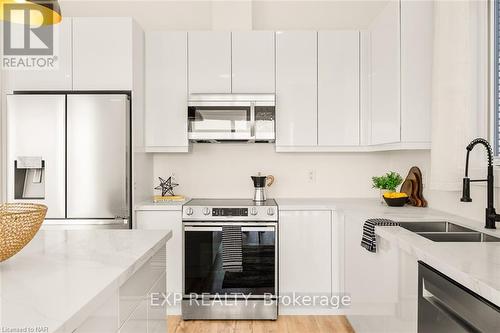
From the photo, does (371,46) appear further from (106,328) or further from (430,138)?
(106,328)

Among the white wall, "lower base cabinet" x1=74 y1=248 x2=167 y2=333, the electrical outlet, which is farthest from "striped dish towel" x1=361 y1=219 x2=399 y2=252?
the white wall

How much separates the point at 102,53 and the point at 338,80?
2010 millimetres

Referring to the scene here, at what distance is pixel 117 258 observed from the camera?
137cm

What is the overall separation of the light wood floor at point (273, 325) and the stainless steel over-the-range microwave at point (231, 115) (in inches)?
59.4

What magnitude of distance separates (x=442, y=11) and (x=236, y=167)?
6.99 ft

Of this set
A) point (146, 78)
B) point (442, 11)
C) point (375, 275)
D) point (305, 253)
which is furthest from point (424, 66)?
point (146, 78)

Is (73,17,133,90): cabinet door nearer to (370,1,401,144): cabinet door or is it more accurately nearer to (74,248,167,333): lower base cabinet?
(74,248,167,333): lower base cabinet

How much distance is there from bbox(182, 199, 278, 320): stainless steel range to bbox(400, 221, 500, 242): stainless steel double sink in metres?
1.09

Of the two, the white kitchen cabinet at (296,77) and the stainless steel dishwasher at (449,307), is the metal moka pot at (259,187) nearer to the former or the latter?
the white kitchen cabinet at (296,77)

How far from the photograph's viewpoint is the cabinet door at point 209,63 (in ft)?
11.0

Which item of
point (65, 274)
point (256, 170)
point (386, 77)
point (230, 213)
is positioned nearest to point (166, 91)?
point (256, 170)

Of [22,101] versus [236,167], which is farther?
[236,167]

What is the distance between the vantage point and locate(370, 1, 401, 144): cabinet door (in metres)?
2.72

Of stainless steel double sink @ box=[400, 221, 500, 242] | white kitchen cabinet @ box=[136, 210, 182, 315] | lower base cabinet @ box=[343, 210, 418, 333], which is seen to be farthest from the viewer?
white kitchen cabinet @ box=[136, 210, 182, 315]
